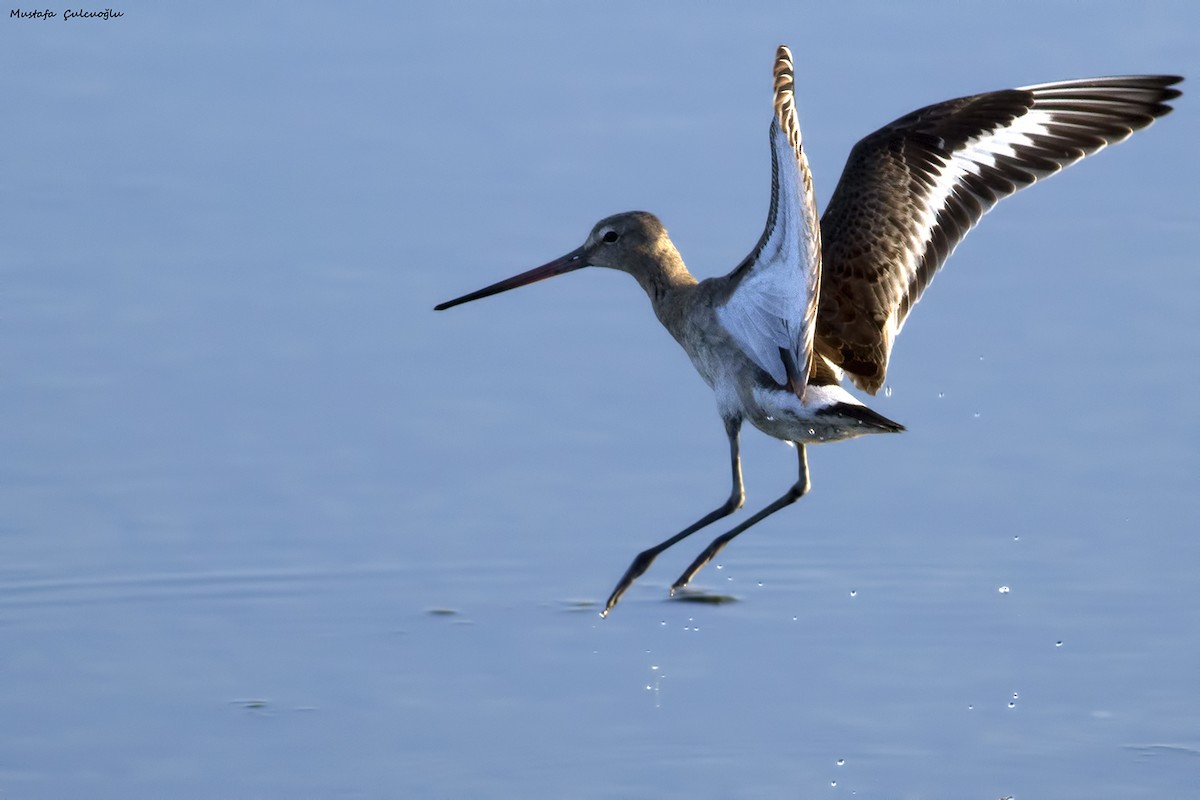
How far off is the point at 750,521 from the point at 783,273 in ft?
4.74

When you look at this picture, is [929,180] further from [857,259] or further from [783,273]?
[783,273]

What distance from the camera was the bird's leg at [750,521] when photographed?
7031 millimetres

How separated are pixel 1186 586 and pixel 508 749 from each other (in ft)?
8.72

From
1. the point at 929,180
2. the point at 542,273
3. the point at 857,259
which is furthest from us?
the point at 542,273

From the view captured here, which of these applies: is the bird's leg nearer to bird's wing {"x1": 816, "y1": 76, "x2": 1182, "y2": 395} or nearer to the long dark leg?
the long dark leg

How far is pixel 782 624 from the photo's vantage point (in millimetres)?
7363

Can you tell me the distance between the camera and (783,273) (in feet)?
19.6

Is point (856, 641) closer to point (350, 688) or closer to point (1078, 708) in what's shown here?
point (1078, 708)

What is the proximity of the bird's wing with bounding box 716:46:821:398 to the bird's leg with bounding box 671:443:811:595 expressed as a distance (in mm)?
811

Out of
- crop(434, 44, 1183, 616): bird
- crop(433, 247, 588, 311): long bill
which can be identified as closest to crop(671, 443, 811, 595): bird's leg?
crop(434, 44, 1183, 616): bird

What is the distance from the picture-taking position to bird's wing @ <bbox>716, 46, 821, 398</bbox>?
517 centimetres

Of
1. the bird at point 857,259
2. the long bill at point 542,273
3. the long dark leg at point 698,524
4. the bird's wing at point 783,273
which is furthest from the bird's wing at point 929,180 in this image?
the long bill at point 542,273

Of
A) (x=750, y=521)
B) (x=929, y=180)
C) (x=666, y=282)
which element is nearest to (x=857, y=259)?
(x=929, y=180)

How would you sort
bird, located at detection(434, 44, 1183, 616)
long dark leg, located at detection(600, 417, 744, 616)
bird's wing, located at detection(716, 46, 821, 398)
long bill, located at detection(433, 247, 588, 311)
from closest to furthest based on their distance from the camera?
bird's wing, located at detection(716, 46, 821, 398) → bird, located at detection(434, 44, 1183, 616) → long dark leg, located at detection(600, 417, 744, 616) → long bill, located at detection(433, 247, 588, 311)
